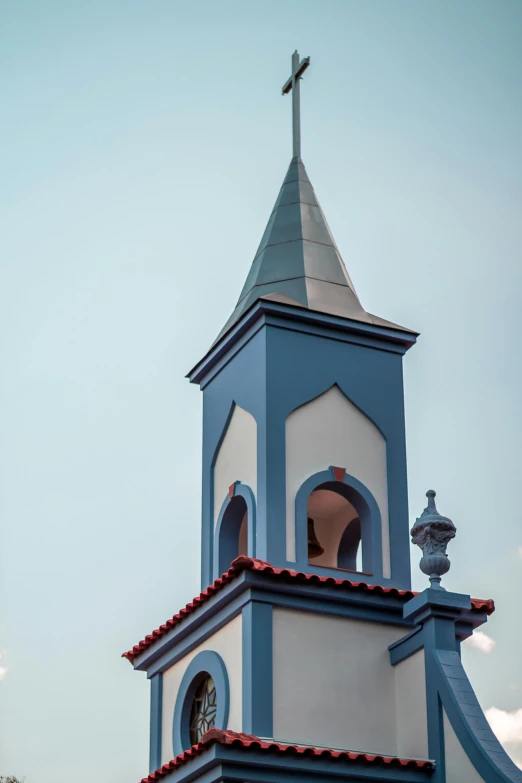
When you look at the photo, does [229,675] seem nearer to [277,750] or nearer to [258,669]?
[258,669]

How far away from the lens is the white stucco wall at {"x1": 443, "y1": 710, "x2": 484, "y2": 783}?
14094 mm

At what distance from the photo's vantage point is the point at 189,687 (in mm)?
16219

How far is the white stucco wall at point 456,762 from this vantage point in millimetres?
14094

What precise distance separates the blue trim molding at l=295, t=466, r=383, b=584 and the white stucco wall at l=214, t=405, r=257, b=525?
0.60 m

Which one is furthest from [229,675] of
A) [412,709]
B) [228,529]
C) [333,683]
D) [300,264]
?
[300,264]

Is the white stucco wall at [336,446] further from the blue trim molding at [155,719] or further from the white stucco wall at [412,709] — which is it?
the blue trim molding at [155,719]

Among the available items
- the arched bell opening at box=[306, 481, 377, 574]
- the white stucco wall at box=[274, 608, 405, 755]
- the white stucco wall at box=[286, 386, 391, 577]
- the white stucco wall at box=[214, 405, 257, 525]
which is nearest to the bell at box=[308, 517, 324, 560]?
the arched bell opening at box=[306, 481, 377, 574]

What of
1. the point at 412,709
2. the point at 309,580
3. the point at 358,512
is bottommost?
the point at 412,709

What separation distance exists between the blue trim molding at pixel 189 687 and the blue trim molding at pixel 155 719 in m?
0.50

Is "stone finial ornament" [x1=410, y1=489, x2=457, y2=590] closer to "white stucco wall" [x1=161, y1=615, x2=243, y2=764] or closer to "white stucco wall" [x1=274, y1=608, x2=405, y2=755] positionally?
"white stucco wall" [x1=274, y1=608, x2=405, y2=755]

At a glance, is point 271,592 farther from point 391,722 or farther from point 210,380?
point 210,380

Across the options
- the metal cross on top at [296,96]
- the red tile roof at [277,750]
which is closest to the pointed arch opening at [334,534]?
the red tile roof at [277,750]

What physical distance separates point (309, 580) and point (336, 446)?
2083 millimetres

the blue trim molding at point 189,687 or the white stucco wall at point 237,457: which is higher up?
the white stucco wall at point 237,457
